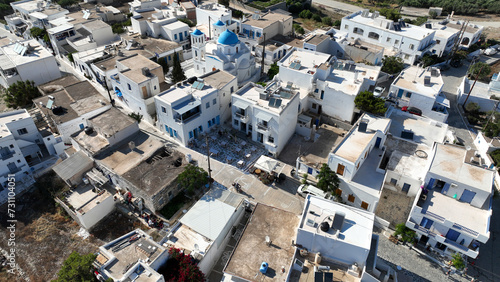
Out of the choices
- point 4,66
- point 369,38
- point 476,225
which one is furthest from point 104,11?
point 476,225

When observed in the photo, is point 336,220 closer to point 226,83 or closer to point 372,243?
point 372,243

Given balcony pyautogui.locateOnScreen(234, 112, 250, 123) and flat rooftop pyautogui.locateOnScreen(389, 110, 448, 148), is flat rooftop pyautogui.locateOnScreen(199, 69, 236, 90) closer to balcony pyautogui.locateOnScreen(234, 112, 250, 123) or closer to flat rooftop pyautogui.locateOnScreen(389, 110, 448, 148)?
balcony pyautogui.locateOnScreen(234, 112, 250, 123)

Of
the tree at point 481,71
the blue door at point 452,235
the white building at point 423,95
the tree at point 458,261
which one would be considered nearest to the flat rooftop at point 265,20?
the white building at point 423,95

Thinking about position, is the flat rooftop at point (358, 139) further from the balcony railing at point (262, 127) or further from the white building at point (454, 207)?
the balcony railing at point (262, 127)

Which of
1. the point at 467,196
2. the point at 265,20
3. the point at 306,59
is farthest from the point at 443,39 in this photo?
the point at 467,196

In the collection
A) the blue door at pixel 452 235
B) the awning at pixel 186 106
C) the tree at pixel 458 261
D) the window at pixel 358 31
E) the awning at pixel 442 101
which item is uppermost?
the window at pixel 358 31

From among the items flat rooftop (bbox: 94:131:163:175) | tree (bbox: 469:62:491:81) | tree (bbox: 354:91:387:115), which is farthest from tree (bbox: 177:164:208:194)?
tree (bbox: 469:62:491:81)

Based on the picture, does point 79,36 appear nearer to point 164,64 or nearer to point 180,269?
point 164,64
